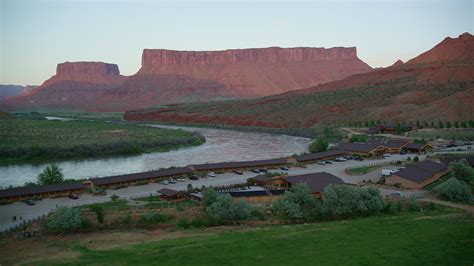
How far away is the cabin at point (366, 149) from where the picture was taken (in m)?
56.4

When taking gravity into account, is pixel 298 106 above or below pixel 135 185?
above

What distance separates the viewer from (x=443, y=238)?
23.7 m

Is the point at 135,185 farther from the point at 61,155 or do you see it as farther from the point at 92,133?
the point at 92,133

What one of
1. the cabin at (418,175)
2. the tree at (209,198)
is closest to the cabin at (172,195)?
the tree at (209,198)

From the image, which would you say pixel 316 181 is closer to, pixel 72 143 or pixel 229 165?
pixel 229 165

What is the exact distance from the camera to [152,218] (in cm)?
2900

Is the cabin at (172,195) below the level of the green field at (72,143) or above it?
below

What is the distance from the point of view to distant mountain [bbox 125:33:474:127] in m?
92.7

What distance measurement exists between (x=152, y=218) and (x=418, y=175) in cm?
2248

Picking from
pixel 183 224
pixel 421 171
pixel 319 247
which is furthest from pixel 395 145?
pixel 319 247

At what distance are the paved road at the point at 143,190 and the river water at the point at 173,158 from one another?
1063cm

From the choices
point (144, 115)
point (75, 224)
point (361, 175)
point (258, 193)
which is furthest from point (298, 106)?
point (75, 224)

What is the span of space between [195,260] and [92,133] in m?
69.8

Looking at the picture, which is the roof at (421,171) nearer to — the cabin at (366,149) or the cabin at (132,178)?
the cabin at (366,149)
